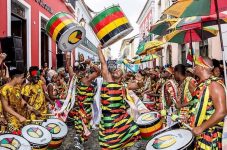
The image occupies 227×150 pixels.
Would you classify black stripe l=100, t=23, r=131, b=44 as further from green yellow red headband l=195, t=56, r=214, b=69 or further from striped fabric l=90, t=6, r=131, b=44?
green yellow red headband l=195, t=56, r=214, b=69

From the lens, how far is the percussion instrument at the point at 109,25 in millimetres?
4867

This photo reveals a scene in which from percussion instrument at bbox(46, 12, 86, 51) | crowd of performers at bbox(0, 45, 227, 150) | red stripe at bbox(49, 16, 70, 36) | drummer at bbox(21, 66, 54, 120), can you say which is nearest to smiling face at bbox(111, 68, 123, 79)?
crowd of performers at bbox(0, 45, 227, 150)

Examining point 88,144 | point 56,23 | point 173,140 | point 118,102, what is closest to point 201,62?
point 173,140

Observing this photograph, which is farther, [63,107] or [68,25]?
[63,107]

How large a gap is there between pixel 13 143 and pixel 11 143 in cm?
2

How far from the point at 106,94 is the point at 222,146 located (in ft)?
5.97

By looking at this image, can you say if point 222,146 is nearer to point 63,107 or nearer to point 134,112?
point 134,112

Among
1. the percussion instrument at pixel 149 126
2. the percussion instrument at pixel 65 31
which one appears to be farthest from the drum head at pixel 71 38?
the percussion instrument at pixel 149 126

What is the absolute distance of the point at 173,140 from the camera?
3.61m

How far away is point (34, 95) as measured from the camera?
6.58 m

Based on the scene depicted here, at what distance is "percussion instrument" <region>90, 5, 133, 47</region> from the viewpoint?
192 inches

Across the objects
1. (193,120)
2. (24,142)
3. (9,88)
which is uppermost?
(9,88)

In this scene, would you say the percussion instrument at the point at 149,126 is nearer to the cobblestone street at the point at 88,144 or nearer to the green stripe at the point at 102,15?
the green stripe at the point at 102,15

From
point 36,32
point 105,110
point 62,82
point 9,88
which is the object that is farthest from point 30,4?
point 105,110
